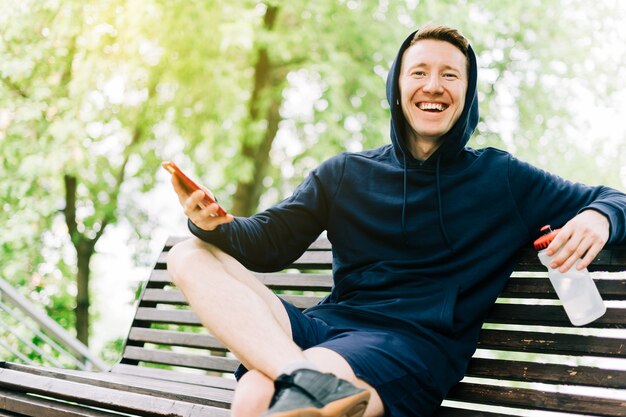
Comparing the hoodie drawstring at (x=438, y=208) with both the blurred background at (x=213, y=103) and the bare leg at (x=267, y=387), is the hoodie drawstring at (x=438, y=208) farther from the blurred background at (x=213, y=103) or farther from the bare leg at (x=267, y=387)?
the blurred background at (x=213, y=103)

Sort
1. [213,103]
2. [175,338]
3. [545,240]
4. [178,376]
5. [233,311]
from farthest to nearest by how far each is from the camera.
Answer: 1. [213,103]
2. [175,338]
3. [178,376]
4. [545,240]
5. [233,311]

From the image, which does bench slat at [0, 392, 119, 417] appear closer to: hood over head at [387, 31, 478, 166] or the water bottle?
hood over head at [387, 31, 478, 166]

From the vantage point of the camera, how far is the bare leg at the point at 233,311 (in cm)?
185

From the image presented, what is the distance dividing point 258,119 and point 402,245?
5.09m

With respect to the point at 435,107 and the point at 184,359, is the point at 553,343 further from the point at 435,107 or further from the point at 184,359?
the point at 184,359

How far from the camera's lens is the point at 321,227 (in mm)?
2699

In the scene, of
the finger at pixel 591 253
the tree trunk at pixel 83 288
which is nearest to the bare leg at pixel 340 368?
the finger at pixel 591 253

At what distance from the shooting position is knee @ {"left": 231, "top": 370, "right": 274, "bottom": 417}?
1795mm

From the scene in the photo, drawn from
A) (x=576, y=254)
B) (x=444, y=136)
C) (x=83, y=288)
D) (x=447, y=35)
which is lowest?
(x=83, y=288)

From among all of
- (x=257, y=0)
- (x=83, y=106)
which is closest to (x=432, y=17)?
(x=257, y=0)

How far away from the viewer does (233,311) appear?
1932 mm

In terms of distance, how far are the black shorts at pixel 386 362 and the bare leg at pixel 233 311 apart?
12cm

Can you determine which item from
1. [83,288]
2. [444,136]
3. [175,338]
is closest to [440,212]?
[444,136]

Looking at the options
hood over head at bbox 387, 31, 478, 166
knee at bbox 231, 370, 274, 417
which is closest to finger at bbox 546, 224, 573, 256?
hood over head at bbox 387, 31, 478, 166
